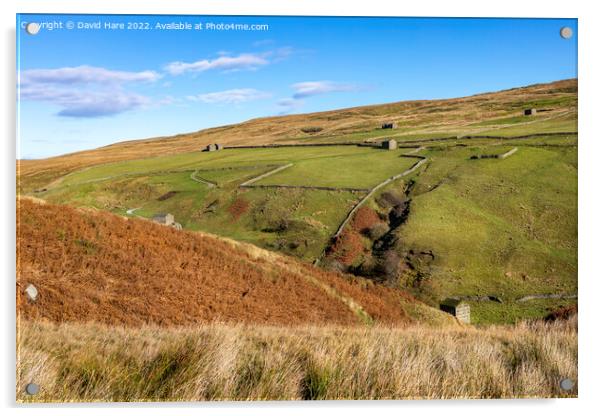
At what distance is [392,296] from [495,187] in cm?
515

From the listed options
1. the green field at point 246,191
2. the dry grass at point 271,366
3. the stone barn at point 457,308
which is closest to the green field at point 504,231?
the stone barn at point 457,308

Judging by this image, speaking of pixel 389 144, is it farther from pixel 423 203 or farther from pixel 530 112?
pixel 530 112

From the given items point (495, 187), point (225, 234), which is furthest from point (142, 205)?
point (495, 187)

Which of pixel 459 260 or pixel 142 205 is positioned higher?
pixel 142 205

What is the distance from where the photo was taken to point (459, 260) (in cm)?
1411

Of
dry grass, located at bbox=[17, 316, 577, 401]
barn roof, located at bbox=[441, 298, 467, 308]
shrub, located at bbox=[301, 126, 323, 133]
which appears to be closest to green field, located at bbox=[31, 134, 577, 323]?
barn roof, located at bbox=[441, 298, 467, 308]

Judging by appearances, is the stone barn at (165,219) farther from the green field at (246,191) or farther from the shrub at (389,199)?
the shrub at (389,199)

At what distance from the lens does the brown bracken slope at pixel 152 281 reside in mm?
9156

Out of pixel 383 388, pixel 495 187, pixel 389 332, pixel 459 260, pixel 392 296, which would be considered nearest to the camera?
pixel 383 388

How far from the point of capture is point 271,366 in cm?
767

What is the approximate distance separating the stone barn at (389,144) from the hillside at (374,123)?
309cm

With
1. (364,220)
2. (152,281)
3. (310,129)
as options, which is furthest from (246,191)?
(152,281)

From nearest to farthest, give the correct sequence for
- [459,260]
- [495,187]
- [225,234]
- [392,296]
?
[392,296], [459,260], [495,187], [225,234]
